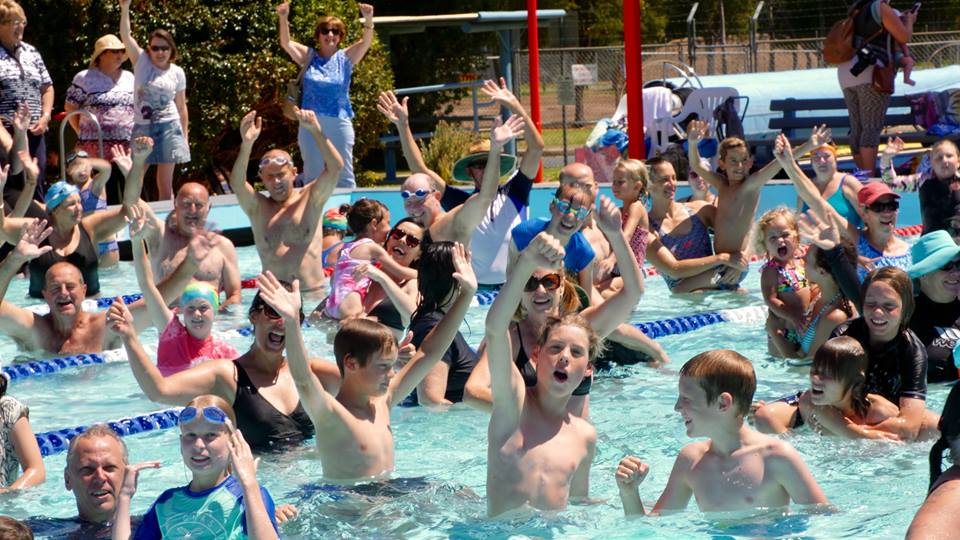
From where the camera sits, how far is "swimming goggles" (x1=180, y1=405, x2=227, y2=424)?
4344mm

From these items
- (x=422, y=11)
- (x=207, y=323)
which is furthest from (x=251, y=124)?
(x=422, y=11)

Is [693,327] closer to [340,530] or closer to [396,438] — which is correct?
[396,438]

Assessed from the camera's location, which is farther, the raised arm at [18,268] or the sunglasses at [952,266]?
the raised arm at [18,268]

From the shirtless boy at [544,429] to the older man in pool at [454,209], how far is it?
343 cm

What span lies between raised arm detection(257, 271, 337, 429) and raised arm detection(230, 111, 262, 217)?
4000mm

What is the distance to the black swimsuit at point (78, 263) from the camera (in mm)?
9805

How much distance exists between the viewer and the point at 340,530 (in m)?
5.40

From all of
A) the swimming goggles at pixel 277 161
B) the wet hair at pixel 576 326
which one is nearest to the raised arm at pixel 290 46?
the swimming goggles at pixel 277 161

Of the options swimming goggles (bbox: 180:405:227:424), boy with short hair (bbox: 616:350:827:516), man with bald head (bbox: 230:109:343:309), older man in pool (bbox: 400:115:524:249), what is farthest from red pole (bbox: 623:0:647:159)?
swimming goggles (bbox: 180:405:227:424)

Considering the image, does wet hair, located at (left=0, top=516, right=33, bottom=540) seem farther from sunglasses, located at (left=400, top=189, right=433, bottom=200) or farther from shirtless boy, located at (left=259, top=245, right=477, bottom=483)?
sunglasses, located at (left=400, top=189, right=433, bottom=200)

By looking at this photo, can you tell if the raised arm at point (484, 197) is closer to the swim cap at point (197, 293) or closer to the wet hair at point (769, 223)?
the wet hair at point (769, 223)

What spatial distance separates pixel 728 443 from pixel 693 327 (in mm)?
4562

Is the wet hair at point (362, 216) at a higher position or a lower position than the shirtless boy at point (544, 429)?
higher

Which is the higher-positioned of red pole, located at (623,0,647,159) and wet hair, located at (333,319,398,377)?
red pole, located at (623,0,647,159)
